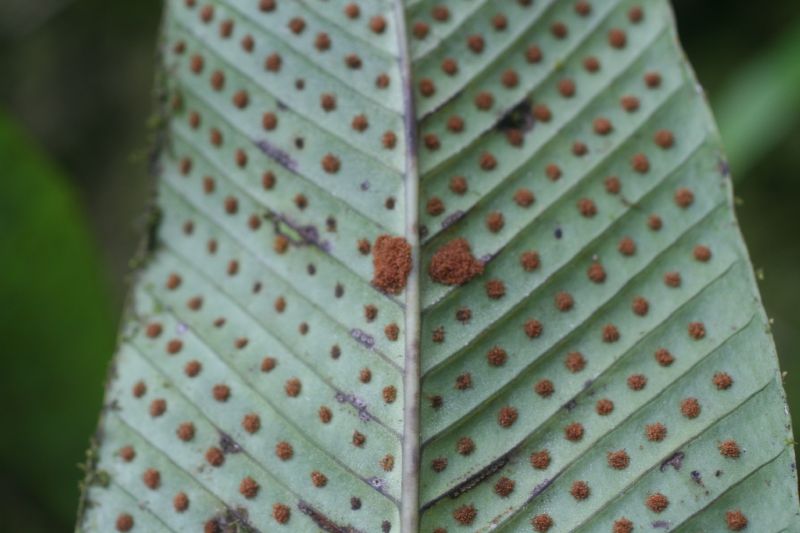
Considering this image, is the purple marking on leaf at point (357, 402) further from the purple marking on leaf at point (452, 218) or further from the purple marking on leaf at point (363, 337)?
the purple marking on leaf at point (452, 218)

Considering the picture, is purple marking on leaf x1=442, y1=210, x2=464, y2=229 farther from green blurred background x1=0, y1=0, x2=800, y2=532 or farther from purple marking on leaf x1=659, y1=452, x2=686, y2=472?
green blurred background x1=0, y1=0, x2=800, y2=532

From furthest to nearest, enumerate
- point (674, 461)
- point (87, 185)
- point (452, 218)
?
1. point (87, 185)
2. point (452, 218)
3. point (674, 461)

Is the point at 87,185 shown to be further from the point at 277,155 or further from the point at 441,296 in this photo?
the point at 441,296

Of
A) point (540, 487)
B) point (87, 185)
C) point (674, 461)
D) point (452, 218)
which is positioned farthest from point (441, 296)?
point (87, 185)

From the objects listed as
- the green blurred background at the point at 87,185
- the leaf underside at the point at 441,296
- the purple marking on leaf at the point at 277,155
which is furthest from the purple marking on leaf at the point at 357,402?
the green blurred background at the point at 87,185

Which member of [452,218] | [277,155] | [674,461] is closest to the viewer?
[674,461]

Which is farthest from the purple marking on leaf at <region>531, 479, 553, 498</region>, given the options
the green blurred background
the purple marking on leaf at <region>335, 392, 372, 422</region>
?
the green blurred background
